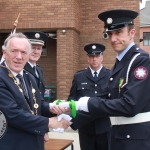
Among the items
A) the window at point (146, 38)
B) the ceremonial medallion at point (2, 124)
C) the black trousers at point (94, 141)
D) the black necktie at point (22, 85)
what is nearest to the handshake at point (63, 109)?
the black necktie at point (22, 85)

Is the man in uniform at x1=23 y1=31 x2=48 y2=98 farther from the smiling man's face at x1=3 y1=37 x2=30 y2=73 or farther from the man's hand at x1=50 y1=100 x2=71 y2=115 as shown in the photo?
the smiling man's face at x1=3 y1=37 x2=30 y2=73

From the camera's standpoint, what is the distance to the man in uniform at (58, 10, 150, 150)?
2.30m

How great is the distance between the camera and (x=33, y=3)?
7.68m

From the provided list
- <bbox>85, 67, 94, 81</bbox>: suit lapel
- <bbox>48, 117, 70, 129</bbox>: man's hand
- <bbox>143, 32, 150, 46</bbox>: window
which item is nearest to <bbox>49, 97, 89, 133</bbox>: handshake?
<bbox>48, 117, 70, 129</bbox>: man's hand

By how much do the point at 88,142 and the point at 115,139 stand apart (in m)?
1.47

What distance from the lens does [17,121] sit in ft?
7.38

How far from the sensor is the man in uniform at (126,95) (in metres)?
2.30

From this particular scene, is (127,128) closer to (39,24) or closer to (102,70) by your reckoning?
(102,70)

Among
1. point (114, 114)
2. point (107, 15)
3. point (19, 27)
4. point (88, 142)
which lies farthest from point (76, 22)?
point (114, 114)

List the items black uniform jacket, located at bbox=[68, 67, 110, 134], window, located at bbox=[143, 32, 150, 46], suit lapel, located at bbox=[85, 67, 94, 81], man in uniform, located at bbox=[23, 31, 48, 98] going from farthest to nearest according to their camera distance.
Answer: window, located at bbox=[143, 32, 150, 46] → suit lapel, located at bbox=[85, 67, 94, 81] → black uniform jacket, located at bbox=[68, 67, 110, 134] → man in uniform, located at bbox=[23, 31, 48, 98]

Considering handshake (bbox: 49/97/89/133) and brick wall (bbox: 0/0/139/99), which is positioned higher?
brick wall (bbox: 0/0/139/99)

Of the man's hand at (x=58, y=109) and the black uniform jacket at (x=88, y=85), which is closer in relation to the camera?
the man's hand at (x=58, y=109)

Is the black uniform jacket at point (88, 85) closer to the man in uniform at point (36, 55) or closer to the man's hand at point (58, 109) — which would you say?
the man in uniform at point (36, 55)

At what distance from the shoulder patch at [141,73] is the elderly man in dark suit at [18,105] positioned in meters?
0.88
